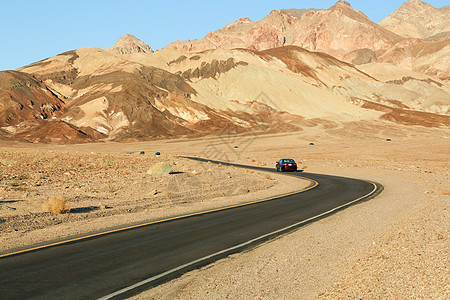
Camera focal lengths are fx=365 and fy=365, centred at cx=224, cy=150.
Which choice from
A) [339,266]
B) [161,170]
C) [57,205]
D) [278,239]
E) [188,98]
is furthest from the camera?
[188,98]

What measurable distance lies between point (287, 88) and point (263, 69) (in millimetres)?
16908

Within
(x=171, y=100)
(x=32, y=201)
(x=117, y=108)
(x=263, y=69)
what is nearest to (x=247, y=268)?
(x=32, y=201)

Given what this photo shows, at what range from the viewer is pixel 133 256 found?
9312 millimetres

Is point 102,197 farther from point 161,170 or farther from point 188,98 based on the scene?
point 188,98

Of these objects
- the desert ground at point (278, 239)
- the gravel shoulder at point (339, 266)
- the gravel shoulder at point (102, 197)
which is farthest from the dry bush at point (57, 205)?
the gravel shoulder at point (339, 266)

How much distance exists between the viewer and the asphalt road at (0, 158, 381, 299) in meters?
7.23

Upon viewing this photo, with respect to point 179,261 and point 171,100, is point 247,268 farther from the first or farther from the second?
point 171,100

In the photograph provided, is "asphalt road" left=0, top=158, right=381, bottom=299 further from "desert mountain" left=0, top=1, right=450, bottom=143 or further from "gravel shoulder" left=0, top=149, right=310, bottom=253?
"desert mountain" left=0, top=1, right=450, bottom=143

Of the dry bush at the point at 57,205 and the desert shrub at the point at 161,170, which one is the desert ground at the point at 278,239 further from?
the desert shrub at the point at 161,170

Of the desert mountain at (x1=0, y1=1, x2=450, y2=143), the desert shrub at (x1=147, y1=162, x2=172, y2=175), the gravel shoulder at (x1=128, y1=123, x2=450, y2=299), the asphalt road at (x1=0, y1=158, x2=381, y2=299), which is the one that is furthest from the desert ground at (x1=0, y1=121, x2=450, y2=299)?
the desert mountain at (x1=0, y1=1, x2=450, y2=143)

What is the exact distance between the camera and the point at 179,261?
9000 mm

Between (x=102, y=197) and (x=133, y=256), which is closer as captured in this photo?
(x=133, y=256)

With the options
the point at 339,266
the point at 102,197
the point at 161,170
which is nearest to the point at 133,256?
the point at 339,266

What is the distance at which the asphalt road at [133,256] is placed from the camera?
7230 millimetres
